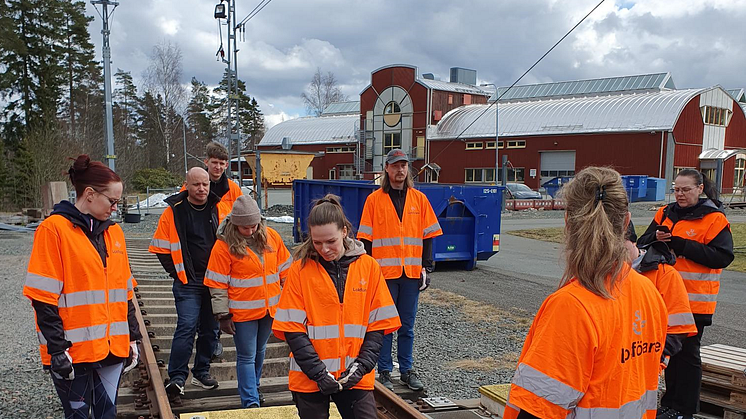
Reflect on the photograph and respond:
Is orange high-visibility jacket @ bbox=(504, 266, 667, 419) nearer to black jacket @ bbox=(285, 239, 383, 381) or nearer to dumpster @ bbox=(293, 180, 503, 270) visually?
black jacket @ bbox=(285, 239, 383, 381)

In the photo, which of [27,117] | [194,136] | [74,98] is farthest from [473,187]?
[194,136]

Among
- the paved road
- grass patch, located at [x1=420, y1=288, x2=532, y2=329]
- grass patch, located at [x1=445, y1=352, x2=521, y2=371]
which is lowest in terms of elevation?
the paved road

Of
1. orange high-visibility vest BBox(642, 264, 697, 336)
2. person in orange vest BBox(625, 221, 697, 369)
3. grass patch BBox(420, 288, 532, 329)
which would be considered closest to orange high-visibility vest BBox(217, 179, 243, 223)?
person in orange vest BBox(625, 221, 697, 369)

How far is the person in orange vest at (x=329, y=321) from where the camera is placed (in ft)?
9.68

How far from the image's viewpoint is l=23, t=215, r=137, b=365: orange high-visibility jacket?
302cm

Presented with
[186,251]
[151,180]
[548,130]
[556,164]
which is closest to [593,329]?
[186,251]

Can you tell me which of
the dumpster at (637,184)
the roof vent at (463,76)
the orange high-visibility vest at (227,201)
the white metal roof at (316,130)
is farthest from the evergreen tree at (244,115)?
the orange high-visibility vest at (227,201)

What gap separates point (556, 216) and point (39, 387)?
85.0ft

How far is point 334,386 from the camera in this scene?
113 inches

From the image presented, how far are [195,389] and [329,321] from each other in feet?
8.19

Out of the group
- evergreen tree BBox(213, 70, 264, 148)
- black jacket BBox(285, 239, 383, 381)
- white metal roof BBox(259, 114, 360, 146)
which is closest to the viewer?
black jacket BBox(285, 239, 383, 381)

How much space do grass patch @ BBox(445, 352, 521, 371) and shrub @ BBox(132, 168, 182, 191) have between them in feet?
135

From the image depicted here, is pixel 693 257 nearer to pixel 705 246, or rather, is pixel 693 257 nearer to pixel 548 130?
pixel 705 246

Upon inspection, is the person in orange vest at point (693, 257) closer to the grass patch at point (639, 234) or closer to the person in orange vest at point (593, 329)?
the person in orange vest at point (593, 329)
